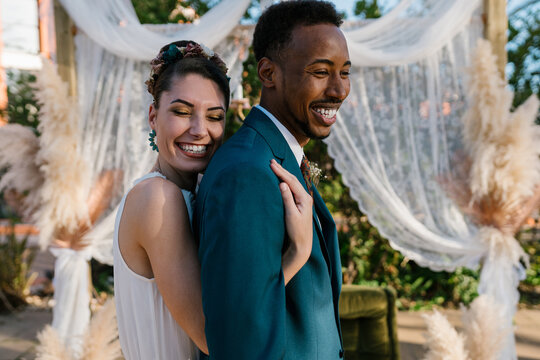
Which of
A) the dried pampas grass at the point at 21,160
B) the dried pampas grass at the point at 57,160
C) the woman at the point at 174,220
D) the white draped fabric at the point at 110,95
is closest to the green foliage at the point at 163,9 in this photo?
the white draped fabric at the point at 110,95

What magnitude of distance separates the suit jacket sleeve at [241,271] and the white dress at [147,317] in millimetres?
356

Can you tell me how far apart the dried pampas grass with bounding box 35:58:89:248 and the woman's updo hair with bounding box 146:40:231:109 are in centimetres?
246

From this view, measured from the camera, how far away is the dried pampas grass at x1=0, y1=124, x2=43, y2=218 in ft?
12.0

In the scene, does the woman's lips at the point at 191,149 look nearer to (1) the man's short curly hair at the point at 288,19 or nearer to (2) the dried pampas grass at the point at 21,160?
(1) the man's short curly hair at the point at 288,19

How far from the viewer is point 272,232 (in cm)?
94

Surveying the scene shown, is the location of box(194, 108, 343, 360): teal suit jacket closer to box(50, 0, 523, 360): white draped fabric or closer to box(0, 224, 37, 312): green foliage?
box(50, 0, 523, 360): white draped fabric

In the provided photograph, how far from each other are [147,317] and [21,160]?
2986 millimetres

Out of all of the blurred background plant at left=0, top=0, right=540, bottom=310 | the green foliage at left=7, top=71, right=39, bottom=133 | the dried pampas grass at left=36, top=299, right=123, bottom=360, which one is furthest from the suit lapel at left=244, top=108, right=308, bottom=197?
the green foliage at left=7, top=71, right=39, bottom=133

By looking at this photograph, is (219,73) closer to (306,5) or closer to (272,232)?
(306,5)

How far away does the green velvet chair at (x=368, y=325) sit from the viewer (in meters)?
3.00

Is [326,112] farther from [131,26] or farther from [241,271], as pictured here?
[131,26]

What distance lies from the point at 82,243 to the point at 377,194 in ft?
8.10

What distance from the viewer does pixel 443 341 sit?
2.11 m

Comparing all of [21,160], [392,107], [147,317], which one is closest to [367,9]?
[392,107]
